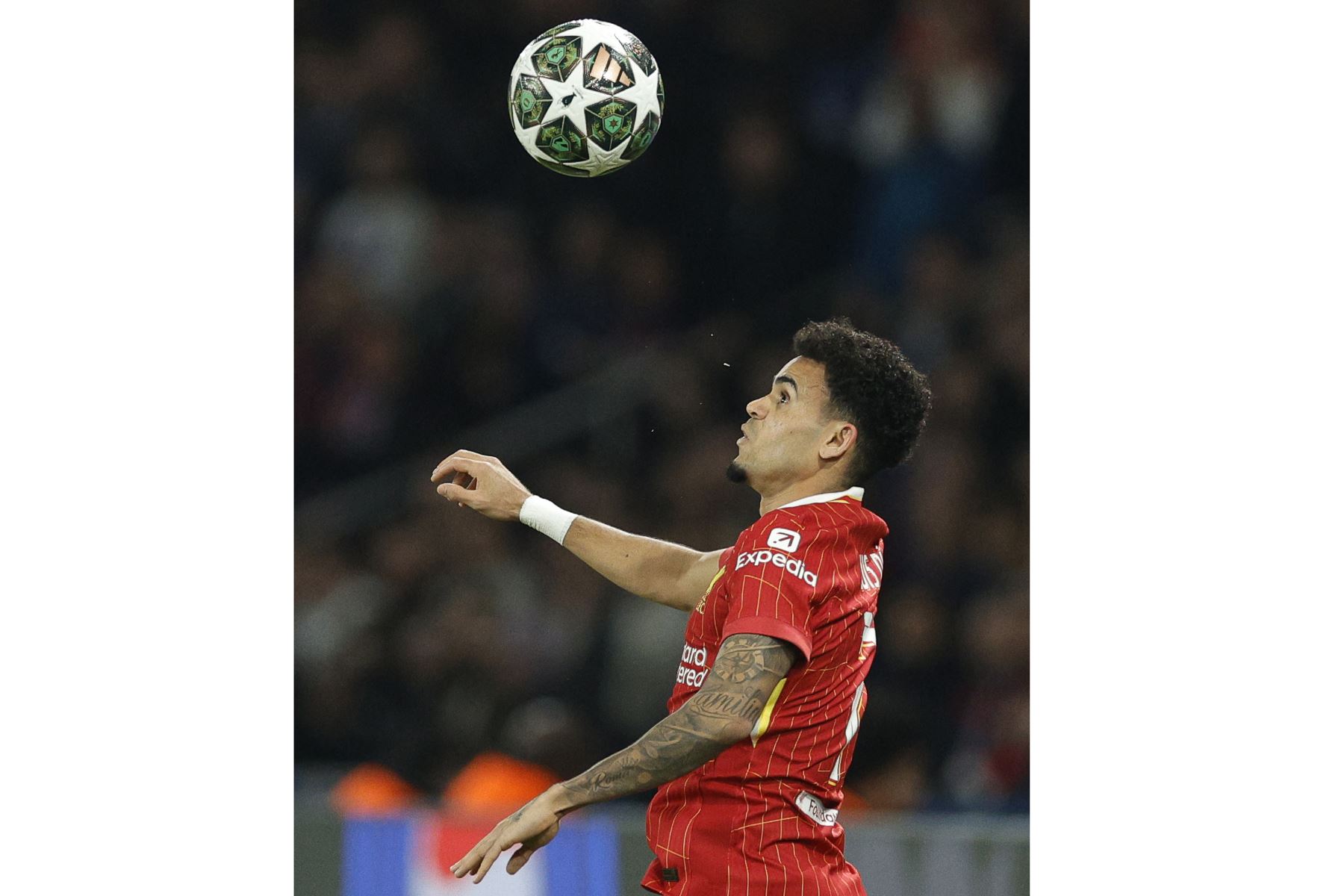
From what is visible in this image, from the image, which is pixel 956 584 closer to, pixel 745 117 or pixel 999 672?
pixel 999 672

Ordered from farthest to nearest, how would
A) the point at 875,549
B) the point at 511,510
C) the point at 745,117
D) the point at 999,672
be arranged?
the point at 745,117, the point at 999,672, the point at 511,510, the point at 875,549

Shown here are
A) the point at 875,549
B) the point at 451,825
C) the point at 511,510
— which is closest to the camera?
the point at 875,549

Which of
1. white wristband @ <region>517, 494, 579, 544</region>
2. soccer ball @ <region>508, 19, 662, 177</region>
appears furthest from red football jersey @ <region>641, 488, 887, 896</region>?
soccer ball @ <region>508, 19, 662, 177</region>

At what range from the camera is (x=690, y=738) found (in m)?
2.69

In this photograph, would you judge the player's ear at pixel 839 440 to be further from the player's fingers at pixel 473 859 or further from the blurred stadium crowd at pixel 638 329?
the blurred stadium crowd at pixel 638 329

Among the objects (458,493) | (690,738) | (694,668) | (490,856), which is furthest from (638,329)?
(490,856)

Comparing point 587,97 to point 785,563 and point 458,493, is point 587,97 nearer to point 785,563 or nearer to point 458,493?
point 458,493

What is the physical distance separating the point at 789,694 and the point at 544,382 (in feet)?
11.9

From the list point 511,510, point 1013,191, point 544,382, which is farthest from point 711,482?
point 511,510

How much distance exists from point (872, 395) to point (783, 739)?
31.6 inches

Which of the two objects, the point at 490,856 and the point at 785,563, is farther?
the point at 785,563

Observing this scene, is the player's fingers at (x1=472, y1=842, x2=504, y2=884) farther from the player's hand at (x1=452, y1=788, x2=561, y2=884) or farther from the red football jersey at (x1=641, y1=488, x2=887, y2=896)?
the red football jersey at (x1=641, y1=488, x2=887, y2=896)

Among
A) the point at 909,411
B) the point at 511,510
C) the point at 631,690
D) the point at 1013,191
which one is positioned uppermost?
the point at 1013,191

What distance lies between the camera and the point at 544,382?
636cm
